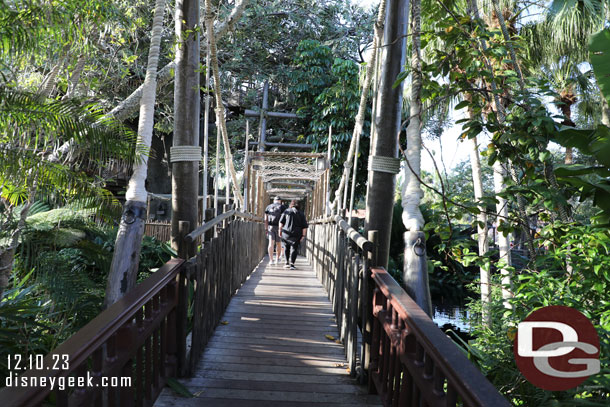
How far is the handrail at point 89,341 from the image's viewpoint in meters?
1.18

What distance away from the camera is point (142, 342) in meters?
2.17

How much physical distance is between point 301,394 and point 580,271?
5.14 ft

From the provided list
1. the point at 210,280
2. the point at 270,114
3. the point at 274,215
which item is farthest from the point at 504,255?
the point at 270,114

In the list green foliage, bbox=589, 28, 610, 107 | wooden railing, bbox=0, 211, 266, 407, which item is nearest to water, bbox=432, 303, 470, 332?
wooden railing, bbox=0, 211, 266, 407

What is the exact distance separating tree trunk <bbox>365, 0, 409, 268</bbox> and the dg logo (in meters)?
1.46

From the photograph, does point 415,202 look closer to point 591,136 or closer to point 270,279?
point 591,136

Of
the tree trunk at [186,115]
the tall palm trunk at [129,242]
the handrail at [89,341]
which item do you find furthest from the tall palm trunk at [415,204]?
the tall palm trunk at [129,242]

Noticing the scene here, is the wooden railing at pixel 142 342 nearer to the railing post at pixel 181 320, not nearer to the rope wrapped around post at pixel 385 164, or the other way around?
the railing post at pixel 181 320

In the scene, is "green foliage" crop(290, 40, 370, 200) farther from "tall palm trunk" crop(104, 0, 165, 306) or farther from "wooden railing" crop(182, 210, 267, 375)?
"tall palm trunk" crop(104, 0, 165, 306)

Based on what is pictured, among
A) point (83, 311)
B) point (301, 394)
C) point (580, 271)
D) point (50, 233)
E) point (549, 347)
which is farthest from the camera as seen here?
point (50, 233)

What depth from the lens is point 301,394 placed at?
2.71 metres

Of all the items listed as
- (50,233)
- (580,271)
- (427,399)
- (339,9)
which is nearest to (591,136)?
(580,271)

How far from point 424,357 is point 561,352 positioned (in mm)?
531

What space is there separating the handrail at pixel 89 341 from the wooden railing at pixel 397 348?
1094mm
